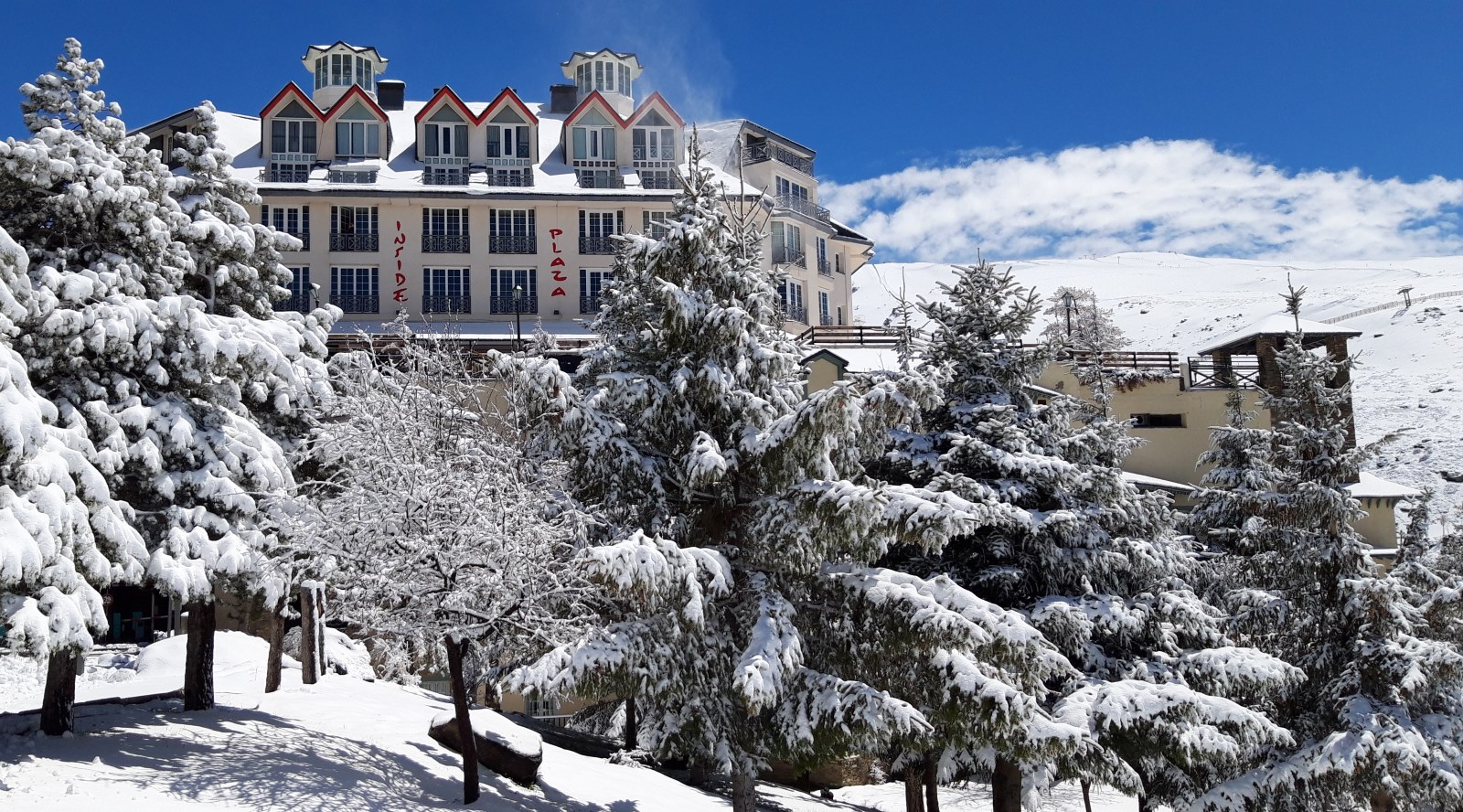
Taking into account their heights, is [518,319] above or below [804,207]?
below

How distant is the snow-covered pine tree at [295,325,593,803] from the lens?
47.9 feet

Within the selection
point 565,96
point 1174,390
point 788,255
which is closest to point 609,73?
point 565,96

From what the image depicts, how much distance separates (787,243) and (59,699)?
118ft

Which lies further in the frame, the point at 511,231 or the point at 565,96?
the point at 565,96

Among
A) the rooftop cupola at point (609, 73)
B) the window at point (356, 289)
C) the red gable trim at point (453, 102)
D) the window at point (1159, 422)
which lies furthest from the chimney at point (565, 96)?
the window at point (1159, 422)

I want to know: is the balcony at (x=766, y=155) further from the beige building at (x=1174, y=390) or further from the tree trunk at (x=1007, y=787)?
the tree trunk at (x=1007, y=787)

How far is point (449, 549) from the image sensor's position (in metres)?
14.9

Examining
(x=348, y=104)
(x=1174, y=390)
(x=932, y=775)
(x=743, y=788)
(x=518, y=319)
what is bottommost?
(x=932, y=775)

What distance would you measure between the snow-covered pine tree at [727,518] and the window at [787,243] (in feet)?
97.4

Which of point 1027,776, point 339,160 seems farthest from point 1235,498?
point 339,160

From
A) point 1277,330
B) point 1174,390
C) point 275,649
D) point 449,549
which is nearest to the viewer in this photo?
point 449,549

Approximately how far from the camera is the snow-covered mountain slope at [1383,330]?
68.6 m

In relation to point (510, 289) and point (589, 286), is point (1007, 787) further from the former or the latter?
point (510, 289)

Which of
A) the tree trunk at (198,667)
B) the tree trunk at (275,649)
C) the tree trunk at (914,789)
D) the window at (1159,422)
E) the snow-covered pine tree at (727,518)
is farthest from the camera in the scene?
the window at (1159,422)
